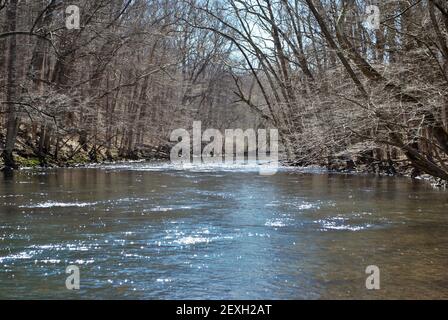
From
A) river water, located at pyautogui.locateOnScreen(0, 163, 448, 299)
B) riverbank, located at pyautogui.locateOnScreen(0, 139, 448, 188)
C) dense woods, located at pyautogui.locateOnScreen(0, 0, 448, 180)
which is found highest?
dense woods, located at pyautogui.locateOnScreen(0, 0, 448, 180)

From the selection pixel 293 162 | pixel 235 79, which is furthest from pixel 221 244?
pixel 235 79

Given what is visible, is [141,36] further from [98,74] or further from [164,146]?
[164,146]

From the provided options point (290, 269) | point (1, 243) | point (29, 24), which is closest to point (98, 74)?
point (29, 24)

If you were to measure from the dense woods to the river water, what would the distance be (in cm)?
165

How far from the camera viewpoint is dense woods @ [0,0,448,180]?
37.9 ft

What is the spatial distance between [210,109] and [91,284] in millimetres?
54451

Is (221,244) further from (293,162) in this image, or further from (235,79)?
(235,79)

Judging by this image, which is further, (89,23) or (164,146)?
(164,146)

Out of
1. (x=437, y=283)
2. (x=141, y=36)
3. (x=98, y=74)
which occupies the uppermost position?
(x=141, y=36)

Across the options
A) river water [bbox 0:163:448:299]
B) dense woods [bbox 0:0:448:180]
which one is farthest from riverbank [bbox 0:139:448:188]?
river water [bbox 0:163:448:299]

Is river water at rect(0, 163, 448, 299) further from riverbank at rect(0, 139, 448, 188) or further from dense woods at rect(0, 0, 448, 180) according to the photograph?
riverbank at rect(0, 139, 448, 188)

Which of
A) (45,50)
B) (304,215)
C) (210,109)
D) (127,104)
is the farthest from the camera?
(210,109)

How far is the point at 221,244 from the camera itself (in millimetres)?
8047

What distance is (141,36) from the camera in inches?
1266
